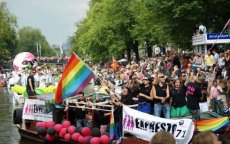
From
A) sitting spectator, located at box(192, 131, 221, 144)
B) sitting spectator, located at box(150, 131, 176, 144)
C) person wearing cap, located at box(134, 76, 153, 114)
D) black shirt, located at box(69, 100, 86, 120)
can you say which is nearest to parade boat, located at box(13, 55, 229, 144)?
black shirt, located at box(69, 100, 86, 120)

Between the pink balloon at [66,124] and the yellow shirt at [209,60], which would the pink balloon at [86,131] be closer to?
the pink balloon at [66,124]

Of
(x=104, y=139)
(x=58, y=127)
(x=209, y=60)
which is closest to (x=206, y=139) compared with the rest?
(x=104, y=139)

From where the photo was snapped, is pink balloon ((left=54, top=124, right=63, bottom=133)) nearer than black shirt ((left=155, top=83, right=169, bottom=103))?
No

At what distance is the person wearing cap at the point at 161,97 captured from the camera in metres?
14.1

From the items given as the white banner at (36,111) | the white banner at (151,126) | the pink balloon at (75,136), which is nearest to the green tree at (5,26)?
the white banner at (36,111)

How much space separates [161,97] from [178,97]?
87 centimetres

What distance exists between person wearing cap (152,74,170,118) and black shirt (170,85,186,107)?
16.2 inches

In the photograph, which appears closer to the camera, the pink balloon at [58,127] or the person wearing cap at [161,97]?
the person wearing cap at [161,97]

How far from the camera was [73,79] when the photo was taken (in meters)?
16.2

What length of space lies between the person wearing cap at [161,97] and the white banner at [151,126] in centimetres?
122

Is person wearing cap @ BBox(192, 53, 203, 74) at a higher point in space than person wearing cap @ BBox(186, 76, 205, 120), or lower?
higher

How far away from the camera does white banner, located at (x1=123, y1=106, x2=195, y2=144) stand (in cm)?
1198

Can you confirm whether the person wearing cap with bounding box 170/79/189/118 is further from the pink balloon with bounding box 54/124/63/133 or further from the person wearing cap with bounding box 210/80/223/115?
the pink balloon with bounding box 54/124/63/133

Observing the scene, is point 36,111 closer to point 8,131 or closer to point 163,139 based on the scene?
point 8,131
